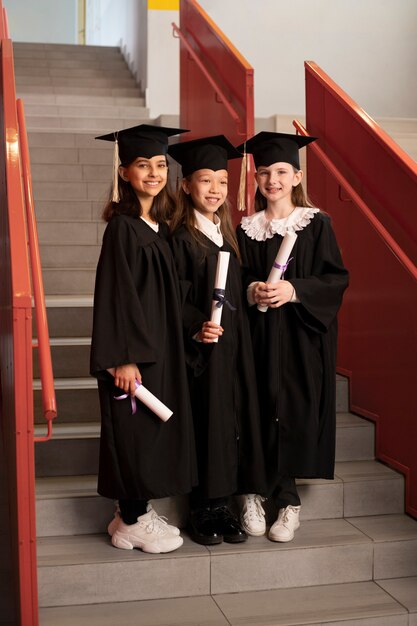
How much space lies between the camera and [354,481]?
3.88 metres

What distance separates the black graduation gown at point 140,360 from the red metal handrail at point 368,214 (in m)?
1.11

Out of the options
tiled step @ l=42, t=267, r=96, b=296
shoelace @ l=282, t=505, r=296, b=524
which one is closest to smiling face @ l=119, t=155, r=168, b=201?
shoelace @ l=282, t=505, r=296, b=524

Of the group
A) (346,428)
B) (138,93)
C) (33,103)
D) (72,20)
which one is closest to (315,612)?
(346,428)

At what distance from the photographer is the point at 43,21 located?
15375 mm

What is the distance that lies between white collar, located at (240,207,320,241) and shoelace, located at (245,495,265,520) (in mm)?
1087

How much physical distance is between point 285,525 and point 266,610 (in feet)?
1.34

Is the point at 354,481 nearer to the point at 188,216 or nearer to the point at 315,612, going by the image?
the point at 315,612

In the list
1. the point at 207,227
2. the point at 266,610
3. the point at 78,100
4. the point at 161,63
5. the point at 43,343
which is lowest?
the point at 266,610

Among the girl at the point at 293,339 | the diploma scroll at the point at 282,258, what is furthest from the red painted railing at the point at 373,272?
the diploma scroll at the point at 282,258

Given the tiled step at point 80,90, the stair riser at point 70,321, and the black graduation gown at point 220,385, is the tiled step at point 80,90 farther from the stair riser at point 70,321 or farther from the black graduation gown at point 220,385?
the black graduation gown at point 220,385

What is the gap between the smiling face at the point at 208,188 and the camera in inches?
137

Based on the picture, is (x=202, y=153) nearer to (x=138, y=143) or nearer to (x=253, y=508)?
(x=138, y=143)

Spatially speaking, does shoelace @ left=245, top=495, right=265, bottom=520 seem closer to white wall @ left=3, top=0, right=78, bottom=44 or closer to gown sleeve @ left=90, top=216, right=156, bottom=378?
gown sleeve @ left=90, top=216, right=156, bottom=378

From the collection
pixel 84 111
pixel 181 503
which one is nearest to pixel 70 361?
pixel 181 503
